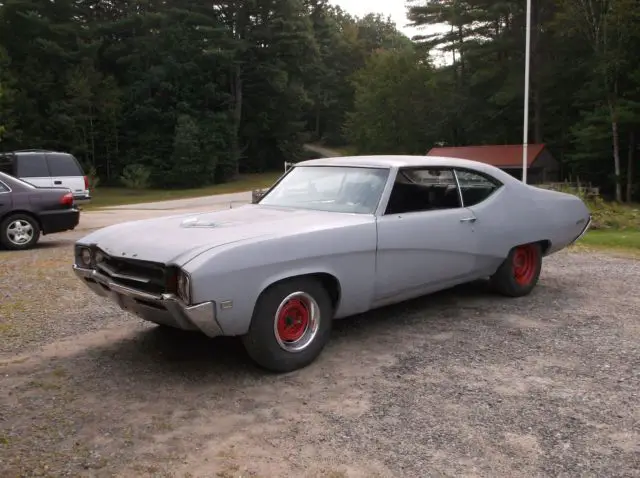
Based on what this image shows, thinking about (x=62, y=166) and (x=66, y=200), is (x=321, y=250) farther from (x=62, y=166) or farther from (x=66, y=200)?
(x=62, y=166)

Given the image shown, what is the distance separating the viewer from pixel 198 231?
422 cm

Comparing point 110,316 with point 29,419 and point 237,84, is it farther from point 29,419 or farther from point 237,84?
point 237,84

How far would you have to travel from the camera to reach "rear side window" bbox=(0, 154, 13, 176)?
15508 mm

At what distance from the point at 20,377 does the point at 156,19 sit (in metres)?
48.8

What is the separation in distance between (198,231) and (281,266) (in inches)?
27.6

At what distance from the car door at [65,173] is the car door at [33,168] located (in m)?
0.15

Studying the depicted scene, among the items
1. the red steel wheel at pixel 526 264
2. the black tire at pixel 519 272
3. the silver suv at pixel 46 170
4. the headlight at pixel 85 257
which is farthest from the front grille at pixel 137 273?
the silver suv at pixel 46 170

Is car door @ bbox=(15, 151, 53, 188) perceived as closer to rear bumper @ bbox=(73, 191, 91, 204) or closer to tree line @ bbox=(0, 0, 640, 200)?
rear bumper @ bbox=(73, 191, 91, 204)

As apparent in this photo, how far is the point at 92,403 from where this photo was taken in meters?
3.66

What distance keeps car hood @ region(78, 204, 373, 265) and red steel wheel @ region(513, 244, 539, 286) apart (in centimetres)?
238

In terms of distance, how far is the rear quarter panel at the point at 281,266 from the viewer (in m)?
3.65

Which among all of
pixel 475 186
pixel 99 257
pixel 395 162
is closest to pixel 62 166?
pixel 99 257

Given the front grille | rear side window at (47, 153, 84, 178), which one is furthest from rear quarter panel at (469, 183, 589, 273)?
rear side window at (47, 153, 84, 178)

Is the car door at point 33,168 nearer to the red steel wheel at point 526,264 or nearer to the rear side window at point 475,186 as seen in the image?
the rear side window at point 475,186
